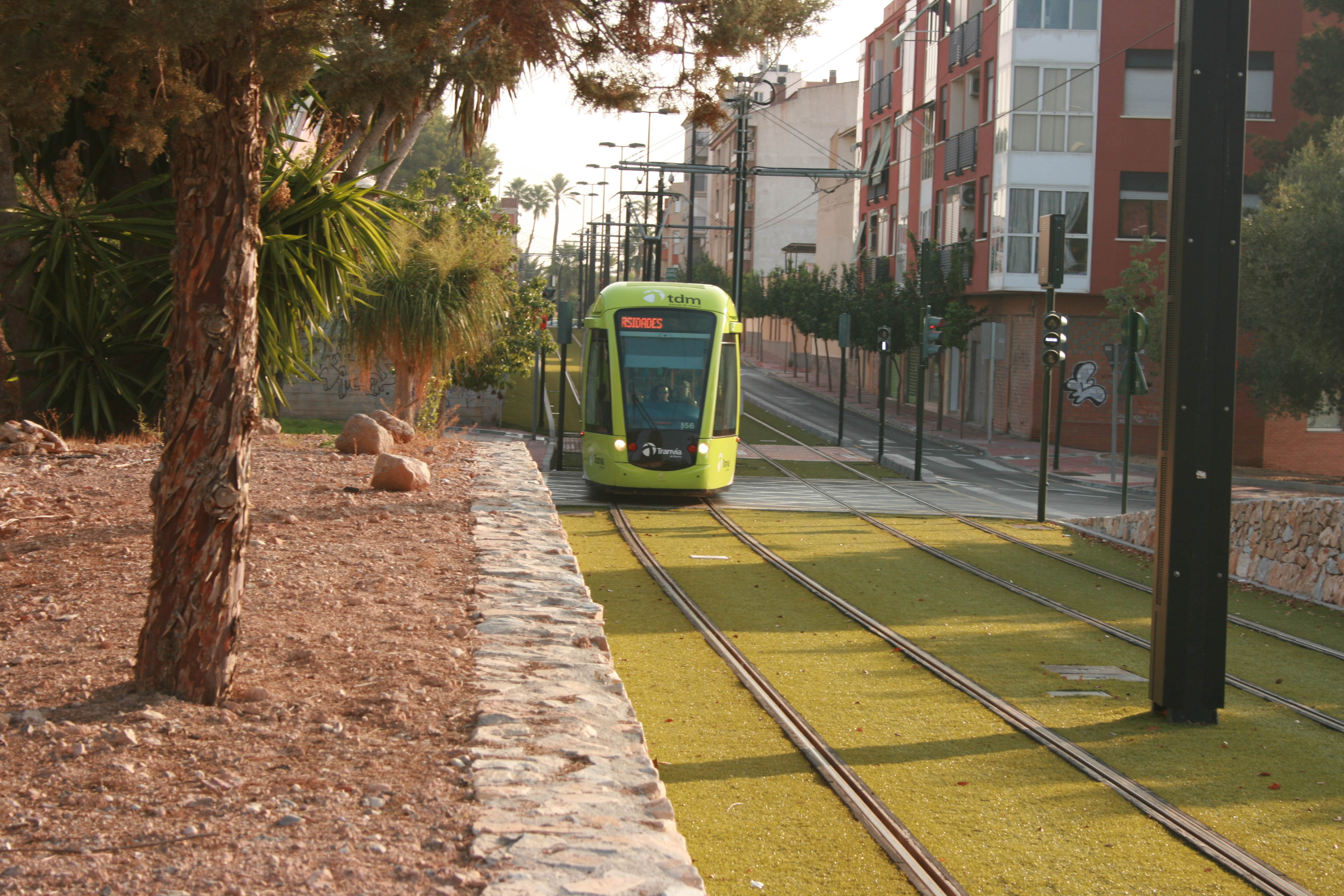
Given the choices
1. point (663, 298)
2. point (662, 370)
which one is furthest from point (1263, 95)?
point (662, 370)

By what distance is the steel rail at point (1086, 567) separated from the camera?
9922 mm

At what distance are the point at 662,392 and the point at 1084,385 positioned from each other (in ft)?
73.2

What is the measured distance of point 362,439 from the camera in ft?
45.6

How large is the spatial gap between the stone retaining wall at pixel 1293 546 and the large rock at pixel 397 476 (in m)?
7.04

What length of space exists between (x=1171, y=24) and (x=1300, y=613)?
1149 inches

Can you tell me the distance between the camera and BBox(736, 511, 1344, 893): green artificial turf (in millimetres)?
5383

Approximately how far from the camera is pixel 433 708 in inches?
193

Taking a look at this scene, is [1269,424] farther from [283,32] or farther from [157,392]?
[283,32]

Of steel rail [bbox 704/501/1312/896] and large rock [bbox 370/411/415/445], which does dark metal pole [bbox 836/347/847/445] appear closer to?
large rock [bbox 370/411/415/445]

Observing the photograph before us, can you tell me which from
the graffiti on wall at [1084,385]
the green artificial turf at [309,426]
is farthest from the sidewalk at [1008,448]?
the green artificial turf at [309,426]

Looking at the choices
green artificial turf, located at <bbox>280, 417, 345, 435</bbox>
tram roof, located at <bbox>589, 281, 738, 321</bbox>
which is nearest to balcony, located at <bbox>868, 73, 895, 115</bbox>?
green artificial turf, located at <bbox>280, 417, 345, 435</bbox>

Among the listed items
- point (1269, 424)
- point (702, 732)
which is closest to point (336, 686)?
point (702, 732)

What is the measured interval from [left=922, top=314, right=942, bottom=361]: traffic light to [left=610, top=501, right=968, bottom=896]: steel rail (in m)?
17.5

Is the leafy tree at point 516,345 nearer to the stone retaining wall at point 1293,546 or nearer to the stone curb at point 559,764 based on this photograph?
the stone retaining wall at point 1293,546
